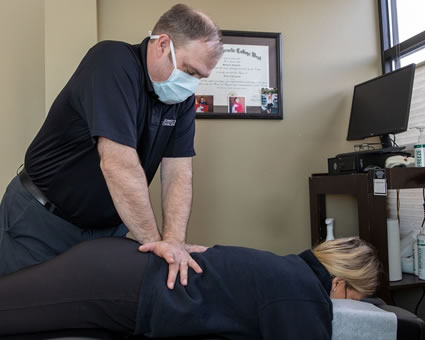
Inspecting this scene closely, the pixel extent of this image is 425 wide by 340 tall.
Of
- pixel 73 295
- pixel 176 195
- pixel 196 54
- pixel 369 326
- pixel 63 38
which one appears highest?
pixel 63 38

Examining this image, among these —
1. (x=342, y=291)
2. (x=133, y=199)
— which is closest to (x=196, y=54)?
(x=133, y=199)

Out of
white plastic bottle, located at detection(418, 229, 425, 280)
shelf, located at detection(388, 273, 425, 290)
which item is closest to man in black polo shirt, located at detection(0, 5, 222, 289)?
shelf, located at detection(388, 273, 425, 290)

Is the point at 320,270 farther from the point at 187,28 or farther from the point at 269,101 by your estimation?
the point at 269,101

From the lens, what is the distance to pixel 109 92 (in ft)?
3.76

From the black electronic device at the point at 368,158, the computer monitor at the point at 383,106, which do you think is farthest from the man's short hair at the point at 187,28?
the computer monitor at the point at 383,106

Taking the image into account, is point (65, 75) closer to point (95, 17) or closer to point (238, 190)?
point (95, 17)

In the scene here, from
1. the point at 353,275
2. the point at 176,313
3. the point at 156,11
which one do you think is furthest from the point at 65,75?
the point at 353,275

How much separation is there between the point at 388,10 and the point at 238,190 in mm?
1529

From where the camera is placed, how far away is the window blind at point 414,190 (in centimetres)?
207

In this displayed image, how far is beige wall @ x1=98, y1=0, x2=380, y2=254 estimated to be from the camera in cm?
219

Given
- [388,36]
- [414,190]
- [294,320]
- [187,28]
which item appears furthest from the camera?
[388,36]

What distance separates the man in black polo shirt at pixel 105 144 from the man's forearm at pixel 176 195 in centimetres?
4

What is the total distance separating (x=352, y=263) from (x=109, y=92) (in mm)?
919

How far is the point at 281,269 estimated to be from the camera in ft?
3.19
